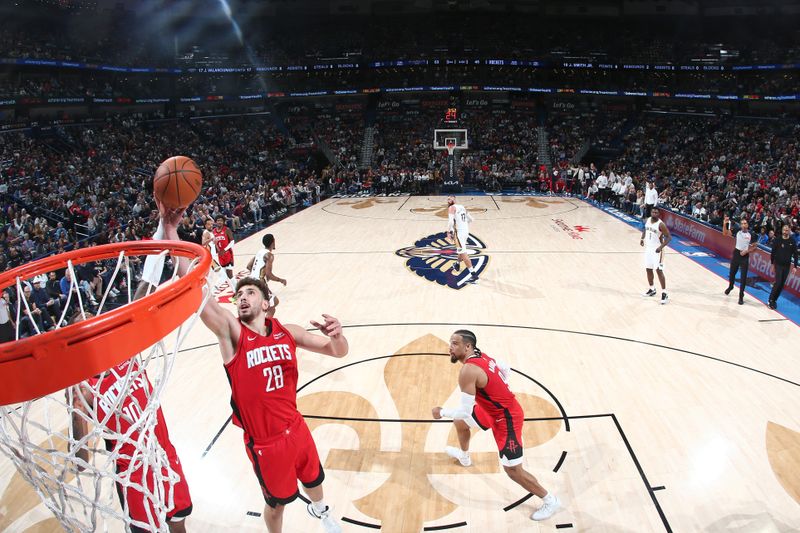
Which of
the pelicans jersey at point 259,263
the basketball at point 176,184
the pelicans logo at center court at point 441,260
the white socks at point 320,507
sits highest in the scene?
the basketball at point 176,184

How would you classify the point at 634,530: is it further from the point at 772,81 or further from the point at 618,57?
the point at 618,57

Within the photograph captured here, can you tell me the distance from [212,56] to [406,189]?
19.5 meters

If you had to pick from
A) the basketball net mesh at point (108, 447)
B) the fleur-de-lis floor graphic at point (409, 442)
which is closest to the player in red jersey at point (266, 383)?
the basketball net mesh at point (108, 447)

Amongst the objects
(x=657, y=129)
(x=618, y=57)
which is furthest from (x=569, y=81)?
(x=657, y=129)

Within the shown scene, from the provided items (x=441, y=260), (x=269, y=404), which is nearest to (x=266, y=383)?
(x=269, y=404)

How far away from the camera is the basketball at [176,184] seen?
324cm

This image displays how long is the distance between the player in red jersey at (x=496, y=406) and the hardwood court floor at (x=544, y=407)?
35cm

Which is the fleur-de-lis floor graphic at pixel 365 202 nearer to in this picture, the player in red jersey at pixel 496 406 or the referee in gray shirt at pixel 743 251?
the referee in gray shirt at pixel 743 251

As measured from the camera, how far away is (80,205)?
17438 millimetres

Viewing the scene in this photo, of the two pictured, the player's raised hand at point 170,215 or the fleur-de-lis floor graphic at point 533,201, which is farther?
the fleur-de-lis floor graphic at point 533,201

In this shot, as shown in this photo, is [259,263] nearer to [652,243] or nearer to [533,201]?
[652,243]

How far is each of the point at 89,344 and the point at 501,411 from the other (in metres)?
3.14

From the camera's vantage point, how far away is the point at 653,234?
930 centimetres

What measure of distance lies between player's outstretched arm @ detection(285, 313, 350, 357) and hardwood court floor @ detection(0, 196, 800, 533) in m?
1.77
